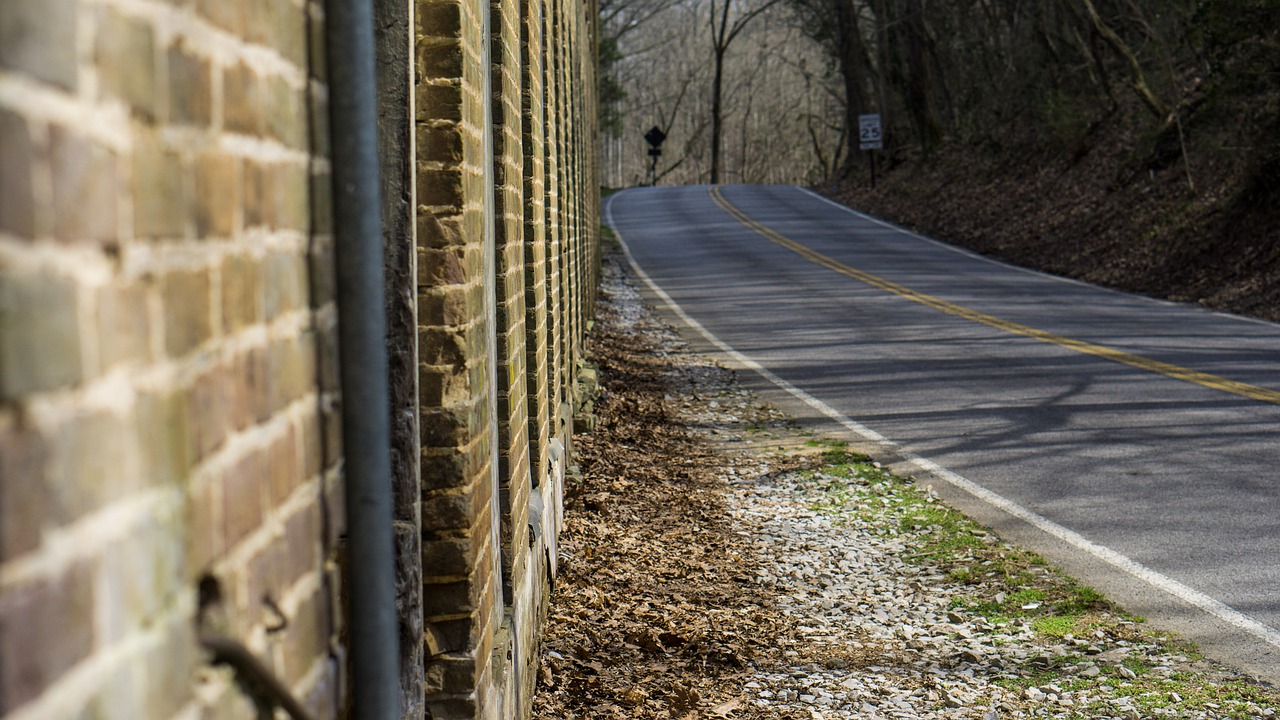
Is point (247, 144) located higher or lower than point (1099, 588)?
higher

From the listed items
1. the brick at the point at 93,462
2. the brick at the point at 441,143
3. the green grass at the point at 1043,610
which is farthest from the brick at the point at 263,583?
the green grass at the point at 1043,610

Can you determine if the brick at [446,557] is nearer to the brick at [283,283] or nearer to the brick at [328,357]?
the brick at [328,357]

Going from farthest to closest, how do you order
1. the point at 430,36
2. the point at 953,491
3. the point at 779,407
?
the point at 779,407 → the point at 953,491 → the point at 430,36

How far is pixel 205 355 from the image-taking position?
4.51 feet

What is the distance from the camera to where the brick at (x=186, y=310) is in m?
1.25

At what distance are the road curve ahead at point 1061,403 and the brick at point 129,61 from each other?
5.28m

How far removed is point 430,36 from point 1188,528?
5972 mm

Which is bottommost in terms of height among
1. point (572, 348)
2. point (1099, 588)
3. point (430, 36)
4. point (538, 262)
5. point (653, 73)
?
point (1099, 588)

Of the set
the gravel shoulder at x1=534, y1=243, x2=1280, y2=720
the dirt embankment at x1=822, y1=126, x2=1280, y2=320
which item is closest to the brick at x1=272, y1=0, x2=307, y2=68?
the gravel shoulder at x1=534, y1=243, x2=1280, y2=720

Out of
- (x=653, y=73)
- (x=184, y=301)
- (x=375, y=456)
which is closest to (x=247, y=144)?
(x=184, y=301)

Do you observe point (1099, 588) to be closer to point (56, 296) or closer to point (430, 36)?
point (430, 36)

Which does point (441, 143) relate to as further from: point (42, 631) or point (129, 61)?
point (42, 631)

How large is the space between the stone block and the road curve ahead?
5.32 meters

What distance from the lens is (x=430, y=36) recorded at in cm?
314
